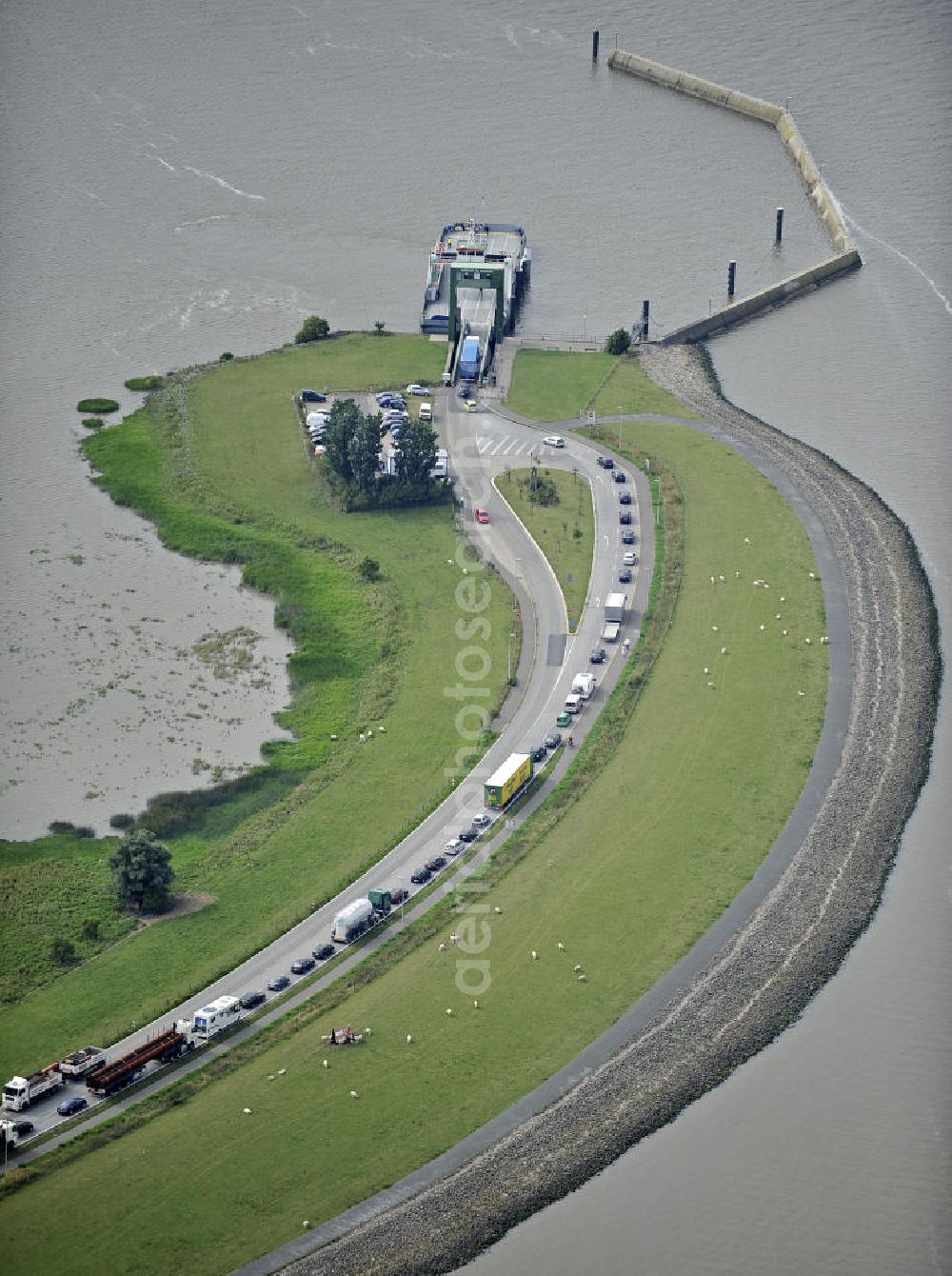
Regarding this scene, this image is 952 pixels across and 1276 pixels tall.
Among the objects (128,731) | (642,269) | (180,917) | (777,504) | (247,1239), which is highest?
(642,269)

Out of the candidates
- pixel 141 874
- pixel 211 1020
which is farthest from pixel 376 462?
pixel 211 1020

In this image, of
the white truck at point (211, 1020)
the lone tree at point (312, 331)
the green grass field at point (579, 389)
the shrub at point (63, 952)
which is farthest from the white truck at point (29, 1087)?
the lone tree at point (312, 331)

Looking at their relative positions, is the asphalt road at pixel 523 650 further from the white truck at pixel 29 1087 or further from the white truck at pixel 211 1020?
the white truck at pixel 211 1020

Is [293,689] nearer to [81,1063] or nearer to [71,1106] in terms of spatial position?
[81,1063]

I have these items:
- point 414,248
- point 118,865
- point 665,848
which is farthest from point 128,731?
point 414,248

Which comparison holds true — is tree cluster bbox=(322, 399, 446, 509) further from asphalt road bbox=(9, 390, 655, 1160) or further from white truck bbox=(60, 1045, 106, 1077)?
white truck bbox=(60, 1045, 106, 1077)

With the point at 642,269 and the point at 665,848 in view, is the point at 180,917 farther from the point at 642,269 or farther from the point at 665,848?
the point at 642,269
